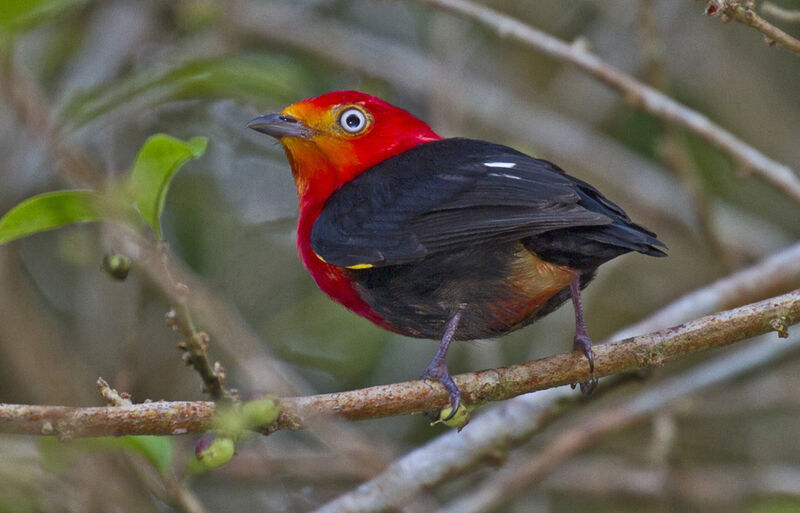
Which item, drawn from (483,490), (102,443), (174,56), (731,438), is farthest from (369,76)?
(102,443)

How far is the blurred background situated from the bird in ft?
2.13

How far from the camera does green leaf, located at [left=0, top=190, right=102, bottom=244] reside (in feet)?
7.44

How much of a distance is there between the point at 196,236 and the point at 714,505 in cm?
276

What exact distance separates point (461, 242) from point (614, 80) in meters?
1.16

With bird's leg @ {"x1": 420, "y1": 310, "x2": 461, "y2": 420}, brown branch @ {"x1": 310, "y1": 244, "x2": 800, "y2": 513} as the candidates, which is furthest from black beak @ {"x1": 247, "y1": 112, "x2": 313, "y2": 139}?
brown branch @ {"x1": 310, "y1": 244, "x2": 800, "y2": 513}

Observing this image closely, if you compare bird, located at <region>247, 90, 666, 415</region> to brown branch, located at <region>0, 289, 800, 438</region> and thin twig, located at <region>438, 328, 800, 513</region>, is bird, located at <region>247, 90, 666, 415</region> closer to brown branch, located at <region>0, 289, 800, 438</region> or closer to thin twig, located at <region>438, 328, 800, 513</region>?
brown branch, located at <region>0, 289, 800, 438</region>

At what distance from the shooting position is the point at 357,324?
4.85 metres

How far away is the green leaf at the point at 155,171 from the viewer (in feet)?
7.57

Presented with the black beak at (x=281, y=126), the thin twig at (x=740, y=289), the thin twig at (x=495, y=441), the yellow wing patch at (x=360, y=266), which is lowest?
the thin twig at (x=495, y=441)

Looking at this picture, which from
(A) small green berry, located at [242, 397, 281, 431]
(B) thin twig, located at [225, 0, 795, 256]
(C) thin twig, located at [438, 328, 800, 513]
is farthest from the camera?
(B) thin twig, located at [225, 0, 795, 256]

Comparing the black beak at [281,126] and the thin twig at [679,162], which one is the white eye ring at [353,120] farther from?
the thin twig at [679,162]

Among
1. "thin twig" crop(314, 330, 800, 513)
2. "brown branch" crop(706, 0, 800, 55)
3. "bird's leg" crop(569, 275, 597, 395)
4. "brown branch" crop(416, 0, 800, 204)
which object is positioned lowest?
"thin twig" crop(314, 330, 800, 513)

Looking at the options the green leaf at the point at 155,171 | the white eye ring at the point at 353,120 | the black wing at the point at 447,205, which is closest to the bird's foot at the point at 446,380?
the black wing at the point at 447,205

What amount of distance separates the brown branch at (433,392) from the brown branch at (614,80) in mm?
1241
